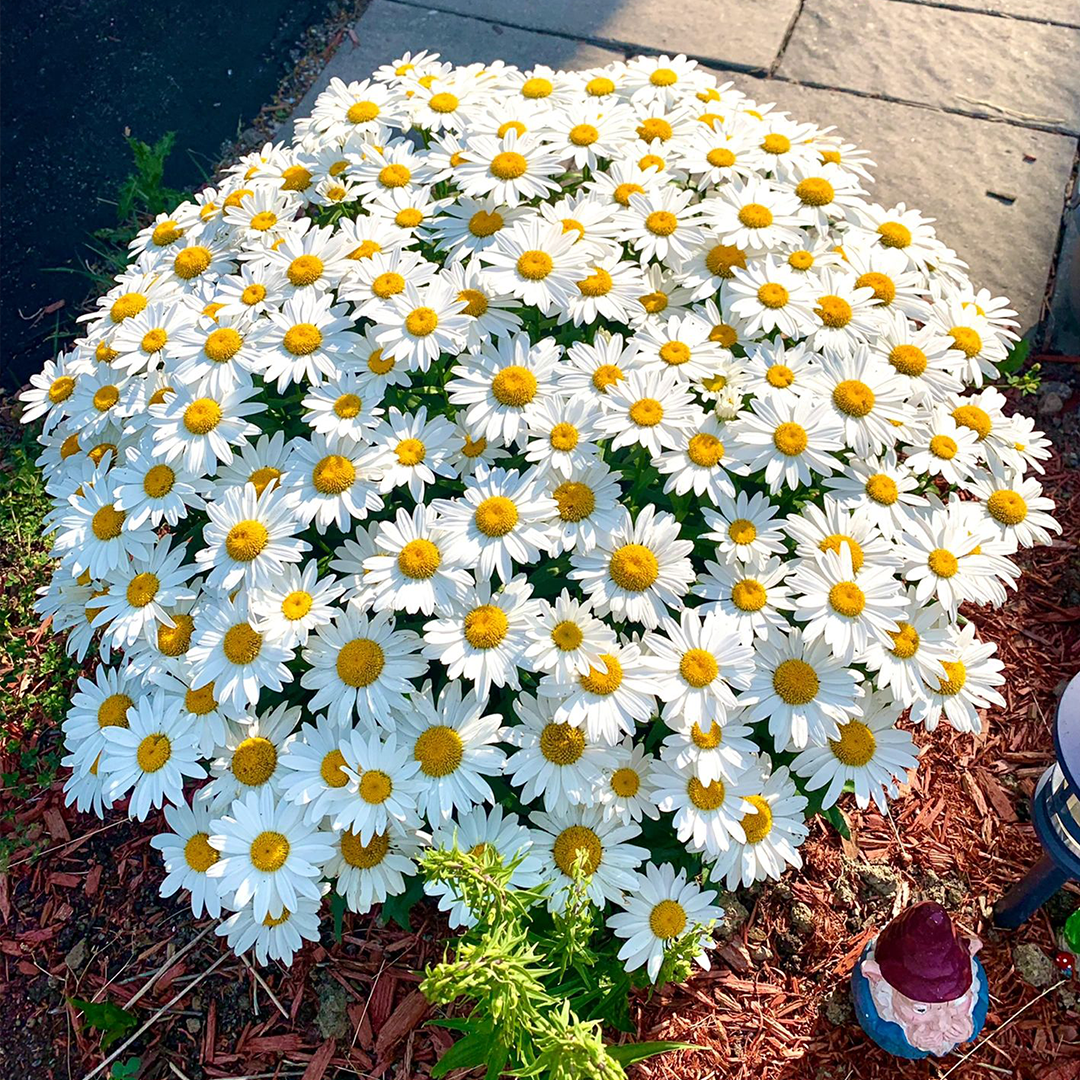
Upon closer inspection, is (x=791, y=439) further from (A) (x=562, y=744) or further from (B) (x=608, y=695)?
(A) (x=562, y=744)

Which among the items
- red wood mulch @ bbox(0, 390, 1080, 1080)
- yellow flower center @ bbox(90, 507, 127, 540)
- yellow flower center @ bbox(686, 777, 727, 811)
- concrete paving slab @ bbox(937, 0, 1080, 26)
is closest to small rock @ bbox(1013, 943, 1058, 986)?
red wood mulch @ bbox(0, 390, 1080, 1080)

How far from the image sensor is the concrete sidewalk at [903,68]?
500 centimetres

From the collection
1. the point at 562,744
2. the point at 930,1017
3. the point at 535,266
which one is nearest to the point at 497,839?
the point at 562,744

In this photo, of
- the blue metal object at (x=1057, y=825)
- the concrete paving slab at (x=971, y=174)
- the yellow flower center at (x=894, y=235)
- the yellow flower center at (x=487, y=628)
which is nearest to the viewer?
the blue metal object at (x=1057, y=825)

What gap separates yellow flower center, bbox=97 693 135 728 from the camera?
113 inches

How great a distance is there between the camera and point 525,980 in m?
2.07

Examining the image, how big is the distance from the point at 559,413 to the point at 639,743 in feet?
3.14

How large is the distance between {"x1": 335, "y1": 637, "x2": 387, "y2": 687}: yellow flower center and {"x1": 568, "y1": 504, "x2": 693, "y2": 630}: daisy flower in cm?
57

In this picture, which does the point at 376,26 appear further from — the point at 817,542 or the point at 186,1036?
the point at 186,1036

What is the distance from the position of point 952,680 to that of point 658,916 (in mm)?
1069

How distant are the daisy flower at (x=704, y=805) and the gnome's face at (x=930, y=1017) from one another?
2.09 ft

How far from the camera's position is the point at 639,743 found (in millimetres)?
2742

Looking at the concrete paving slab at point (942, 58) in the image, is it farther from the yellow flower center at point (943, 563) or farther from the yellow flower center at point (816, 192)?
the yellow flower center at point (943, 563)

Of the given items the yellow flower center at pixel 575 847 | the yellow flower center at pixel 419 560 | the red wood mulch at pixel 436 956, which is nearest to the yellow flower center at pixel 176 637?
the yellow flower center at pixel 419 560
